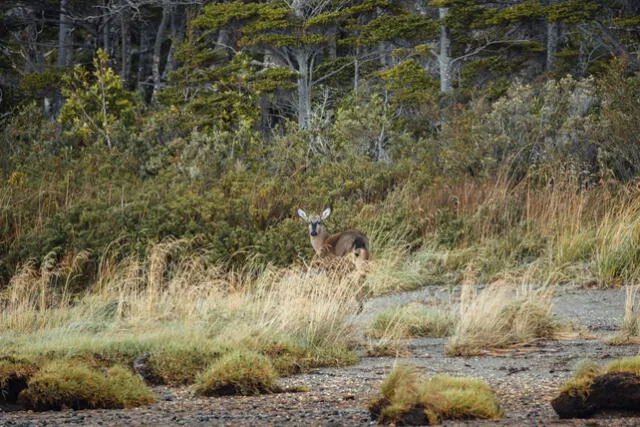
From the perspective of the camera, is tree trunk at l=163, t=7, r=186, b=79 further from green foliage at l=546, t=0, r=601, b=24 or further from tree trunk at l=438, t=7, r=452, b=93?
green foliage at l=546, t=0, r=601, b=24

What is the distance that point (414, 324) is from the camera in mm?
12484

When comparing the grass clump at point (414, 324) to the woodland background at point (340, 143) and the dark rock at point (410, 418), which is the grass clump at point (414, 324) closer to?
the woodland background at point (340, 143)

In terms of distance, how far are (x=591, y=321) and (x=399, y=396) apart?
21.5 feet

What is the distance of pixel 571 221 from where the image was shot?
1752 centimetres

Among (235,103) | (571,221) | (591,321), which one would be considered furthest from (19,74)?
Answer: (591,321)

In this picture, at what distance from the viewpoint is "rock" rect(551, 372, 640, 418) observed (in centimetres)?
707

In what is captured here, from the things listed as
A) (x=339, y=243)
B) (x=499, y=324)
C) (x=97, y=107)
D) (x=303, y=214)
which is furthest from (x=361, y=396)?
(x=97, y=107)

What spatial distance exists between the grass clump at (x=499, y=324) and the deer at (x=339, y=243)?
10.4ft

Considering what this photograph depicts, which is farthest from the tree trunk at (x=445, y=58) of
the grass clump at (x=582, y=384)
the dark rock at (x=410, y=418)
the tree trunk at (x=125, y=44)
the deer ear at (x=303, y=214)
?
the dark rock at (x=410, y=418)

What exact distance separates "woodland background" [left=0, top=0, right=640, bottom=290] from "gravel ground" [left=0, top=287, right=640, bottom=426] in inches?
192

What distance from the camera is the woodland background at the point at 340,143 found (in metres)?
17.3

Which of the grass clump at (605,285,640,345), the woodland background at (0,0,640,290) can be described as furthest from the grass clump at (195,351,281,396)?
the woodland background at (0,0,640,290)

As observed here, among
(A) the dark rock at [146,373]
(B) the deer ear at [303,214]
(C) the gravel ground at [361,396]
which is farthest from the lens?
(B) the deer ear at [303,214]

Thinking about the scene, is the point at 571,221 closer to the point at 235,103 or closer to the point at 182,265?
the point at 182,265
